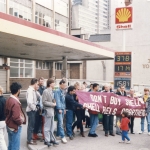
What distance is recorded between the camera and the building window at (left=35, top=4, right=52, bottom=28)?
1378 inches

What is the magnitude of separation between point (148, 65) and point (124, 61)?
76.3ft

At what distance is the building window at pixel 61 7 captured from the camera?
130 ft

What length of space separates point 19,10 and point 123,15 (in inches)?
698

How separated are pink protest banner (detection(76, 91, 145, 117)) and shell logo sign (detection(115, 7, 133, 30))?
742 centimetres

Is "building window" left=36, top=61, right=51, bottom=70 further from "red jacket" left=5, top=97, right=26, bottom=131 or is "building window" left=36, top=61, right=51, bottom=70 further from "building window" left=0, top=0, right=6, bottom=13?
"red jacket" left=5, top=97, right=26, bottom=131

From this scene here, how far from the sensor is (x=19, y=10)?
31422 mm

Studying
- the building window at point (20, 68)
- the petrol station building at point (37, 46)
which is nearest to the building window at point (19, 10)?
the petrol station building at point (37, 46)

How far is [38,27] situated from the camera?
13133 mm

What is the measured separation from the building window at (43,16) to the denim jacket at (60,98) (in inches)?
1097

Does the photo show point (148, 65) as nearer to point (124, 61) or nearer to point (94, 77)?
point (94, 77)

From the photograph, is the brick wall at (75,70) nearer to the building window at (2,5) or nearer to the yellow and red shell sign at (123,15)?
the building window at (2,5)

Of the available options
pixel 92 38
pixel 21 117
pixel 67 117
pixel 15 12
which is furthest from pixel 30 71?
pixel 21 117

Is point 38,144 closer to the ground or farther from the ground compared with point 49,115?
closer to the ground

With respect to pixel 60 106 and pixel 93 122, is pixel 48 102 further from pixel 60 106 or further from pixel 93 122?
pixel 93 122
